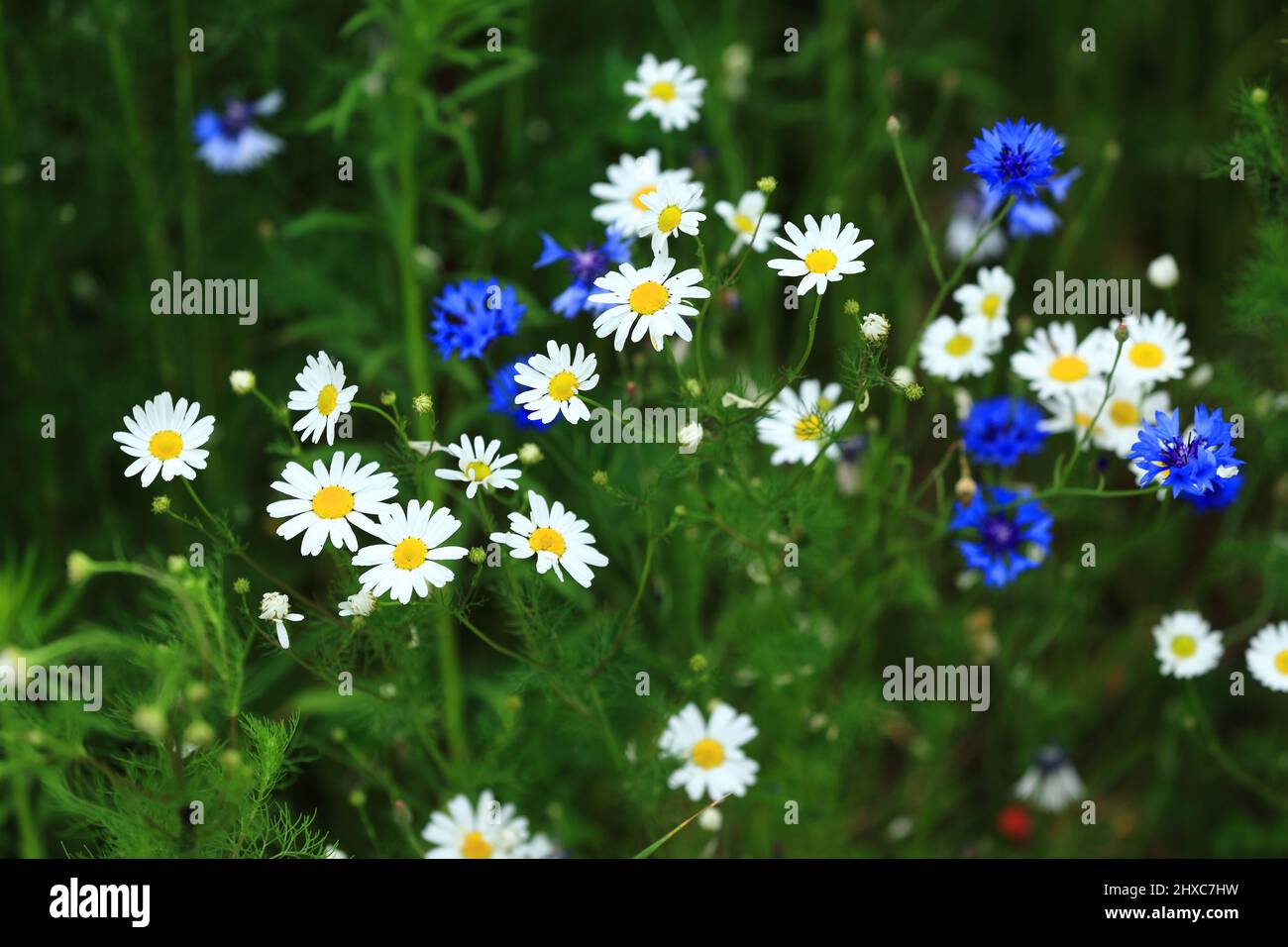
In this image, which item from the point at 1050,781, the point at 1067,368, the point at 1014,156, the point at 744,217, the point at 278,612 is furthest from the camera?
the point at 1050,781

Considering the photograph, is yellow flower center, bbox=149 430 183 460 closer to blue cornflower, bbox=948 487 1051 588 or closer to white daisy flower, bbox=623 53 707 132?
white daisy flower, bbox=623 53 707 132

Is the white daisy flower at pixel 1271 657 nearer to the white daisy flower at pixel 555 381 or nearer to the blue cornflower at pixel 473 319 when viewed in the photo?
the white daisy flower at pixel 555 381

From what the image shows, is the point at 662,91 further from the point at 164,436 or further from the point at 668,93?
the point at 164,436

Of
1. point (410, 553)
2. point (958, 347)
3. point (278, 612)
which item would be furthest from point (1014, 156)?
point (278, 612)

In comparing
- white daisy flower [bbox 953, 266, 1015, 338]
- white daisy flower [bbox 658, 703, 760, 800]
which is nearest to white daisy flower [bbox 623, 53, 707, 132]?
white daisy flower [bbox 953, 266, 1015, 338]

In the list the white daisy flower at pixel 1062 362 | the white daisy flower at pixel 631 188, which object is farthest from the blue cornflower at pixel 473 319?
the white daisy flower at pixel 1062 362

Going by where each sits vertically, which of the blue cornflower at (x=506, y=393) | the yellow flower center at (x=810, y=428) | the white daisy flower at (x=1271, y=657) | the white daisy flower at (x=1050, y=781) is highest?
the blue cornflower at (x=506, y=393)
